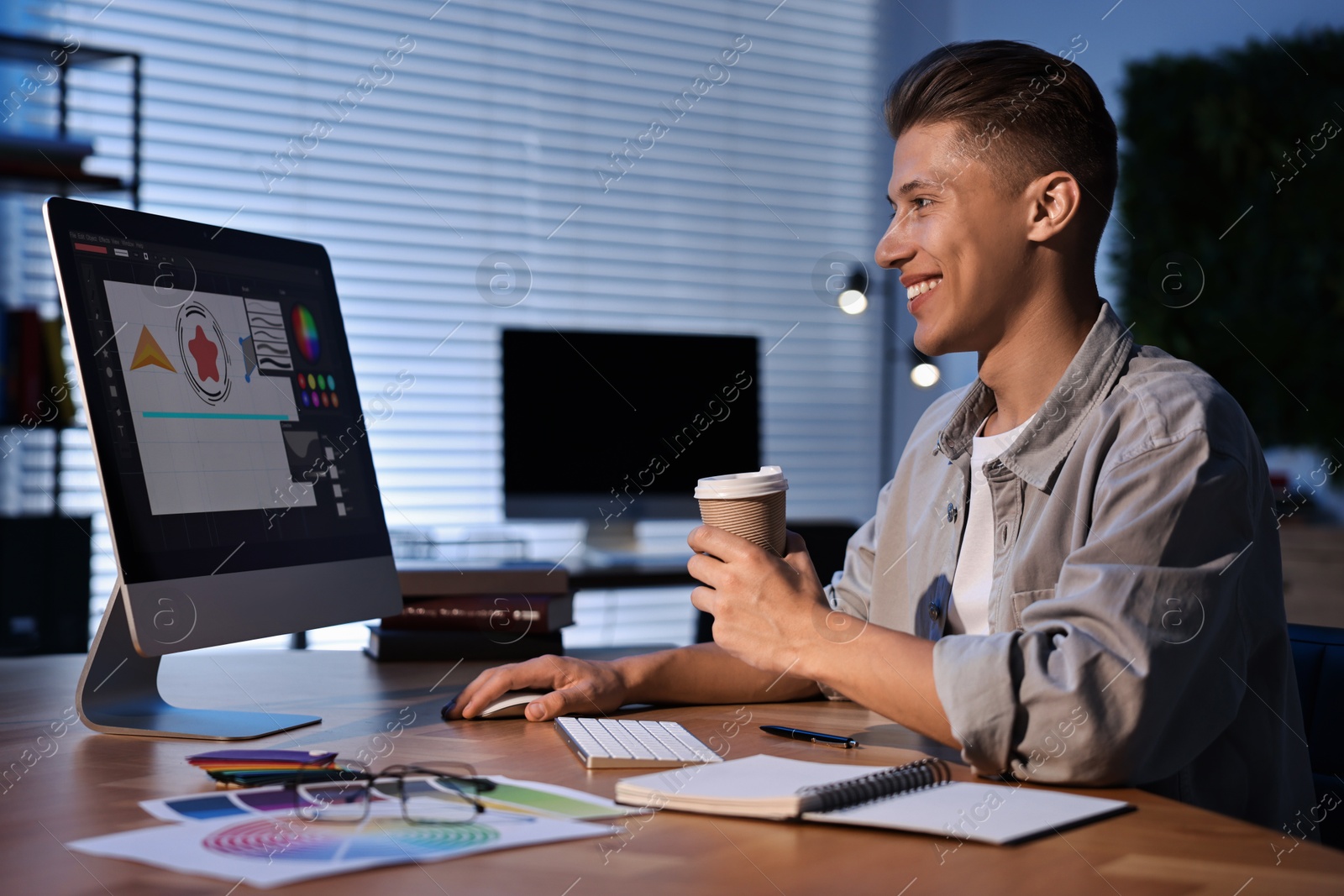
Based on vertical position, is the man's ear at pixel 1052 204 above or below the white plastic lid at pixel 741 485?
above

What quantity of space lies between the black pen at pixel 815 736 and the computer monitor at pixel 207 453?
520mm

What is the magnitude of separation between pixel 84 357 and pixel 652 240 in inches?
131

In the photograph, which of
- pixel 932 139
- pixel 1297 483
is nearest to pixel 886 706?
pixel 932 139

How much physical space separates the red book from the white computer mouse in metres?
0.45

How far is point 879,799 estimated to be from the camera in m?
0.93

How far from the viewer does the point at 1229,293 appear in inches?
150

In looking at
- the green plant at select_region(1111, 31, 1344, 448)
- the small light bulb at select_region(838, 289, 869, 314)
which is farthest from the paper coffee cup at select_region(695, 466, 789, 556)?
the green plant at select_region(1111, 31, 1344, 448)

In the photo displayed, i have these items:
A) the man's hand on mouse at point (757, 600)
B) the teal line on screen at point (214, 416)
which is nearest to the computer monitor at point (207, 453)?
the teal line on screen at point (214, 416)

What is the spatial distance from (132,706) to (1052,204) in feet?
4.10

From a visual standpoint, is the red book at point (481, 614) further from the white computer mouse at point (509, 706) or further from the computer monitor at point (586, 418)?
the computer monitor at point (586, 418)

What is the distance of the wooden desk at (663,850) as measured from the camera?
0.74 meters

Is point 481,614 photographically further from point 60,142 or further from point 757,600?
point 60,142

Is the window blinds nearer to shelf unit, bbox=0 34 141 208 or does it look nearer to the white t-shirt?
shelf unit, bbox=0 34 141 208

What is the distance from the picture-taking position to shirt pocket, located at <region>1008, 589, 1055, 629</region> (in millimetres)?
1301
